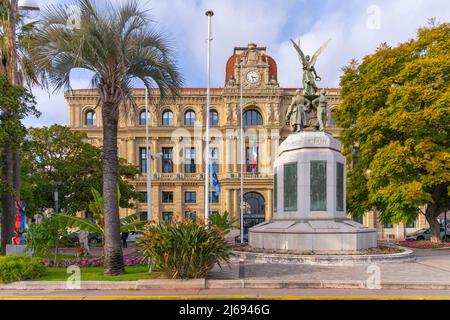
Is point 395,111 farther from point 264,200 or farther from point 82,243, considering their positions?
point 264,200

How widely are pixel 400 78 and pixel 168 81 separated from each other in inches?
839

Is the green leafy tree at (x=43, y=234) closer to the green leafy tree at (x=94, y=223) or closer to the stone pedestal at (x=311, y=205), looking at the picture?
the green leafy tree at (x=94, y=223)

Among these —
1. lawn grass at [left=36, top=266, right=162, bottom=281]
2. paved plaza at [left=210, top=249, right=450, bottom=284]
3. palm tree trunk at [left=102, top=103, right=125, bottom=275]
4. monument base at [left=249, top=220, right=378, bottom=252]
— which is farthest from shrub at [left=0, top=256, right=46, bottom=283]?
monument base at [left=249, top=220, right=378, bottom=252]

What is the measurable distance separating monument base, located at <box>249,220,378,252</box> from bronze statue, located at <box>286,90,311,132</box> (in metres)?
4.99

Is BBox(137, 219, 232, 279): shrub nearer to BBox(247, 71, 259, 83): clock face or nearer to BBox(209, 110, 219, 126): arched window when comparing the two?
BBox(247, 71, 259, 83): clock face

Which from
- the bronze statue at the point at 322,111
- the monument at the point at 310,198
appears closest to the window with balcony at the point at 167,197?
the monument at the point at 310,198

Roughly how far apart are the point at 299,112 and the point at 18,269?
14033 mm

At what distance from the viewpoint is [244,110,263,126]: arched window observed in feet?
194

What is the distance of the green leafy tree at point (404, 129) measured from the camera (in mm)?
27219

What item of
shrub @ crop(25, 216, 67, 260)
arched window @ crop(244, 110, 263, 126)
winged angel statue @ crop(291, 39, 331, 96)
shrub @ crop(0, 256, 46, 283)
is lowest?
shrub @ crop(0, 256, 46, 283)

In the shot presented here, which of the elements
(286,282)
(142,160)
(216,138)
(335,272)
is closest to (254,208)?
(216,138)

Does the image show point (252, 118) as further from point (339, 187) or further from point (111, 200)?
point (111, 200)

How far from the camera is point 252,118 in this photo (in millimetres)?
59188
